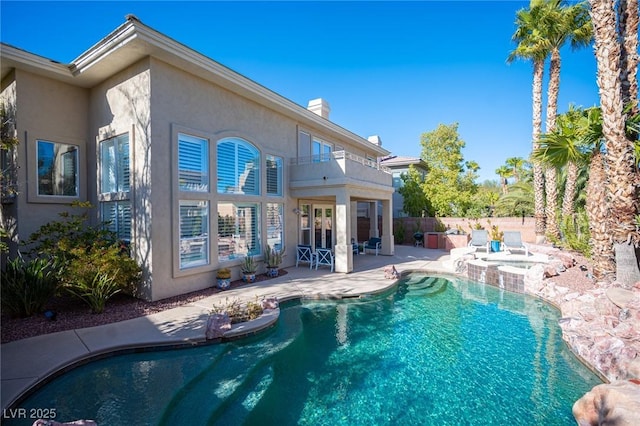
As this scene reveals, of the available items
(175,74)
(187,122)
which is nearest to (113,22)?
(175,74)

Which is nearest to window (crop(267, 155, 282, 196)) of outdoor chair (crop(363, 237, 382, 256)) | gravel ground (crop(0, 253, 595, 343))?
gravel ground (crop(0, 253, 595, 343))

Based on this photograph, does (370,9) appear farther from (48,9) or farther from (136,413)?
(136,413)

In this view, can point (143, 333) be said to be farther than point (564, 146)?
No

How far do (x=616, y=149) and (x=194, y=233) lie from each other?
44.3ft

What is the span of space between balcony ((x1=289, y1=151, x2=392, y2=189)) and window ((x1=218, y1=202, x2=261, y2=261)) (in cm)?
276

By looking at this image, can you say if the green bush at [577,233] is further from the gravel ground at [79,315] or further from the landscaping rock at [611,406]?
the gravel ground at [79,315]

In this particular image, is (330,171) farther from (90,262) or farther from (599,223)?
(599,223)

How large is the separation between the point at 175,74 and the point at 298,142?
6.90 metres

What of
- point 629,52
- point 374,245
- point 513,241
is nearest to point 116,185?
point 374,245

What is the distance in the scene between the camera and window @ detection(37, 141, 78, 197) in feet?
34.6

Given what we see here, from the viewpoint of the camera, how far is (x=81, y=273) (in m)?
8.16

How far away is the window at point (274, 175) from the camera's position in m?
14.0

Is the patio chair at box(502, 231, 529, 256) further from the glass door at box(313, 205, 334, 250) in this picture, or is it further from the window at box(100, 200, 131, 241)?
the window at box(100, 200, 131, 241)

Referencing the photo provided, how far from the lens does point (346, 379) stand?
580 centimetres
